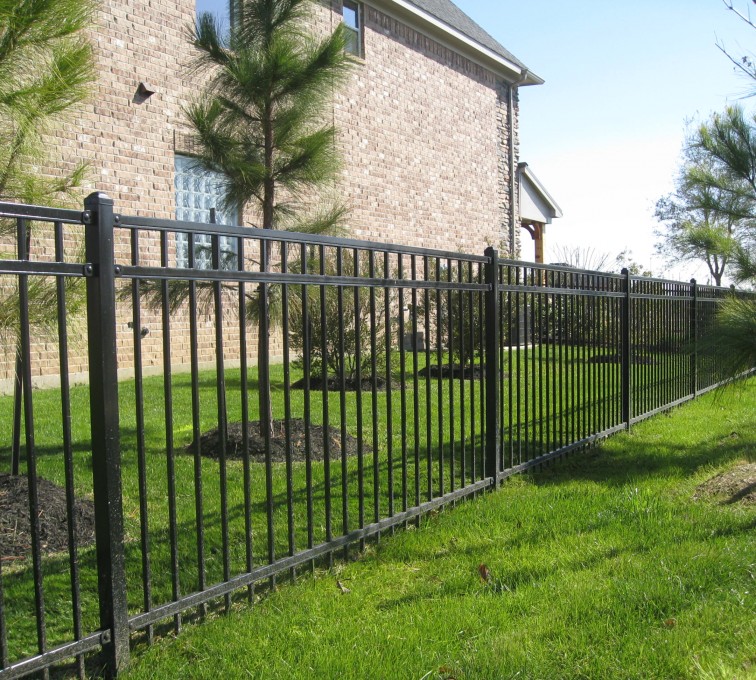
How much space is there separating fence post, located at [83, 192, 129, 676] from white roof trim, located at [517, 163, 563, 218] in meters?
20.6

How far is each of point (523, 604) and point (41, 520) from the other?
2.68 meters

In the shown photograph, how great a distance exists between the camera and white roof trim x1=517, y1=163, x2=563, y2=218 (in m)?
22.4

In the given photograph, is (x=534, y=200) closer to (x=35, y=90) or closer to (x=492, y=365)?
(x=492, y=365)

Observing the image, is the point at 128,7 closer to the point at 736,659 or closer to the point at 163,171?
the point at 163,171

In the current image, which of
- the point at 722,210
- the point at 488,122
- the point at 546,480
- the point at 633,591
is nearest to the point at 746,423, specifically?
the point at 722,210

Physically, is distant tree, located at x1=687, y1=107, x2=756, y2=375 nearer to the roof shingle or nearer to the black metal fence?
the black metal fence

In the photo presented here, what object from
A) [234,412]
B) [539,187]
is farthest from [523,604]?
[539,187]

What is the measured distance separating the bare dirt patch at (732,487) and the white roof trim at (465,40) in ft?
43.0

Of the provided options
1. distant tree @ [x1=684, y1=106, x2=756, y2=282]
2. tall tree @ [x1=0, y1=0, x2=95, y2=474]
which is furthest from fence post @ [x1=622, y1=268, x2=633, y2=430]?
tall tree @ [x1=0, y1=0, x2=95, y2=474]

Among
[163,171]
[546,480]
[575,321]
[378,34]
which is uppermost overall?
[378,34]

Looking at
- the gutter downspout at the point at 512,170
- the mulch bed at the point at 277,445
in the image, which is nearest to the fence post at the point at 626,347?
the mulch bed at the point at 277,445

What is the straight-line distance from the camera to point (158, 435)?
7.08 metres

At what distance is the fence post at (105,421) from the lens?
8.96ft

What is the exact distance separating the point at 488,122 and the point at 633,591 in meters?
18.6
